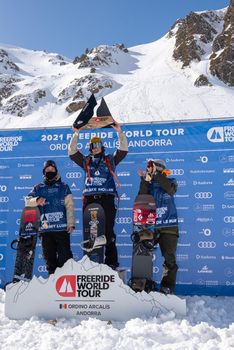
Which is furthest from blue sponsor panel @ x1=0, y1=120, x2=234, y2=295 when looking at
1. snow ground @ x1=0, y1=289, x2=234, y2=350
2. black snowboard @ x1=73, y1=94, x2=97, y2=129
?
snow ground @ x1=0, y1=289, x2=234, y2=350

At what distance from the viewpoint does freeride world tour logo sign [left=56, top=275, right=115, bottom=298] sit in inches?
190

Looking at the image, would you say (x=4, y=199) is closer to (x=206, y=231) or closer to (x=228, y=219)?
(x=206, y=231)

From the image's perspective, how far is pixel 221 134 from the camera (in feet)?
21.1

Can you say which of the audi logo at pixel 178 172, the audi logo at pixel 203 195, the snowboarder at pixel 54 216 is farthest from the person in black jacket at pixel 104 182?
the audi logo at pixel 203 195

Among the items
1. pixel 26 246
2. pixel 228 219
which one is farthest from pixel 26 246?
pixel 228 219

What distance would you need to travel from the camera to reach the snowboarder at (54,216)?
5375mm

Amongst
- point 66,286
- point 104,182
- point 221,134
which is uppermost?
point 221,134

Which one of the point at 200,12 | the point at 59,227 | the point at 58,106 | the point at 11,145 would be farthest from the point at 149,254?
the point at 200,12

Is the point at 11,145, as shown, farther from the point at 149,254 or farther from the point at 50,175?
the point at 149,254

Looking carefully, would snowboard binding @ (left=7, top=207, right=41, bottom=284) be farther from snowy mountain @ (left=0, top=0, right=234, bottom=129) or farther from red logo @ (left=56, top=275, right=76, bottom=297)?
snowy mountain @ (left=0, top=0, right=234, bottom=129)

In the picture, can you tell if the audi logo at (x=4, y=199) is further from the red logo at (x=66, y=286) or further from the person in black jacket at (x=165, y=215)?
the person in black jacket at (x=165, y=215)

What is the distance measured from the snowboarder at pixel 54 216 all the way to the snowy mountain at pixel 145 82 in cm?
3354

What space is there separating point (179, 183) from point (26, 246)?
2.76 metres

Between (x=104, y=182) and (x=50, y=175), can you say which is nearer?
(x=104, y=182)
